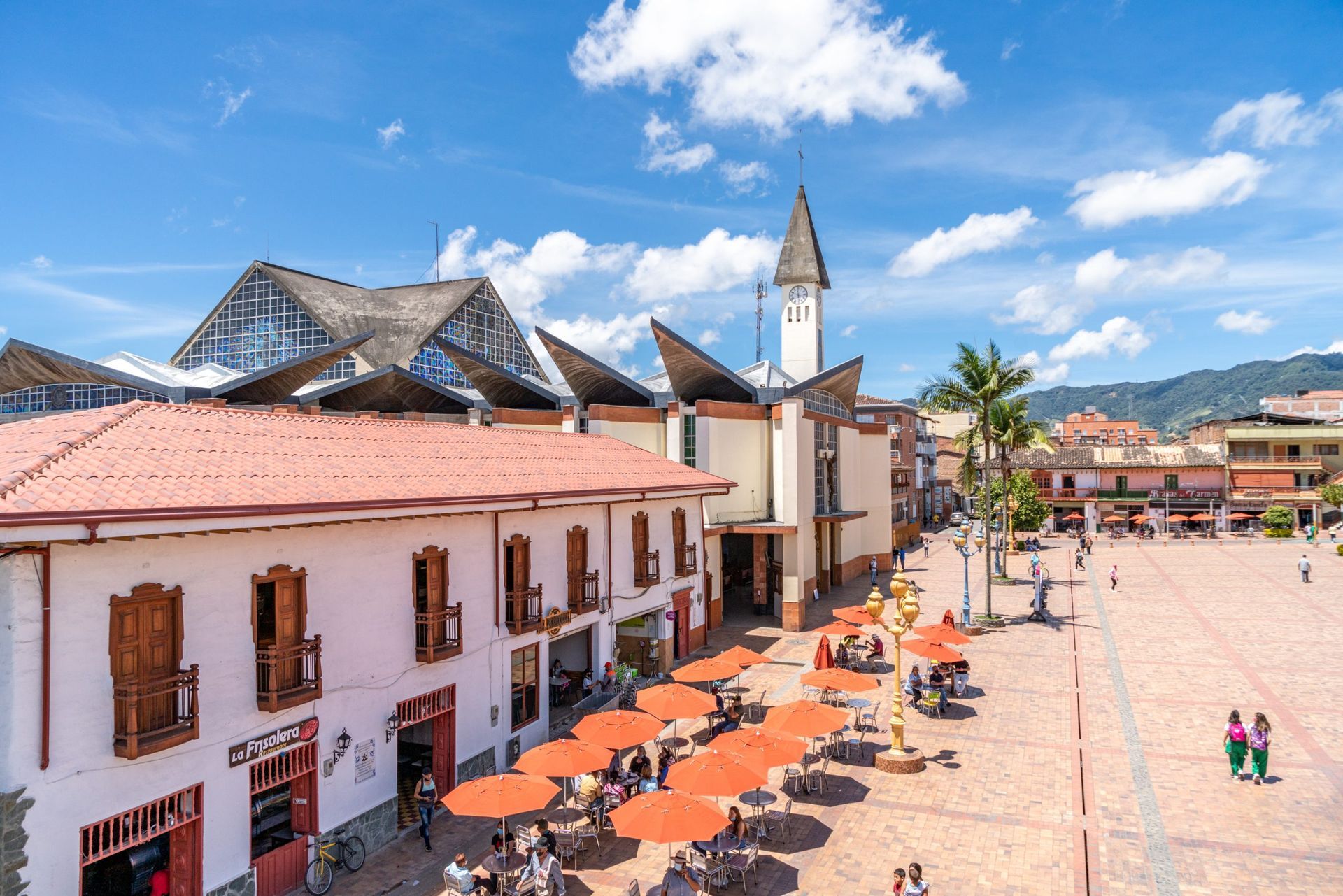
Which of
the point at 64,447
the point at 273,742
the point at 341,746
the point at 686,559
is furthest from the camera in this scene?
the point at 686,559

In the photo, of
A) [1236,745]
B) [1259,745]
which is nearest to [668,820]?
[1236,745]

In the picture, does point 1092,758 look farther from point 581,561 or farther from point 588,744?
point 581,561

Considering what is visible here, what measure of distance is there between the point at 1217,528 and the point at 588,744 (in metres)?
69.4

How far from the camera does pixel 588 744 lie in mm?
14086

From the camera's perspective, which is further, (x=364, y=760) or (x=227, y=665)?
(x=364, y=760)

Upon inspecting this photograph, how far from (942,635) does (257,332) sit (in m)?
55.2

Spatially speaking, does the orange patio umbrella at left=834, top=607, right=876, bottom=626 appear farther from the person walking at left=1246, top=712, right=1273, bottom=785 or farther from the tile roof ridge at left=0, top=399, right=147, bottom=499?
the tile roof ridge at left=0, top=399, right=147, bottom=499

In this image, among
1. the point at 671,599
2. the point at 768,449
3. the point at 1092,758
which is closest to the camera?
the point at 1092,758

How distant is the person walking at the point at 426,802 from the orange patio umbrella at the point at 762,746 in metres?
5.07

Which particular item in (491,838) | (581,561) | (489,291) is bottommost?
(491,838)

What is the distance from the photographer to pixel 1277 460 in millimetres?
66812

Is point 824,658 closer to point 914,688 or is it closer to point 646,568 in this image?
point 914,688

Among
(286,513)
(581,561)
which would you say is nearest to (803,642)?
(581,561)

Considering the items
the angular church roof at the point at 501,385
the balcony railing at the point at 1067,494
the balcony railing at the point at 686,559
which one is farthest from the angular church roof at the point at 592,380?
the balcony railing at the point at 1067,494
